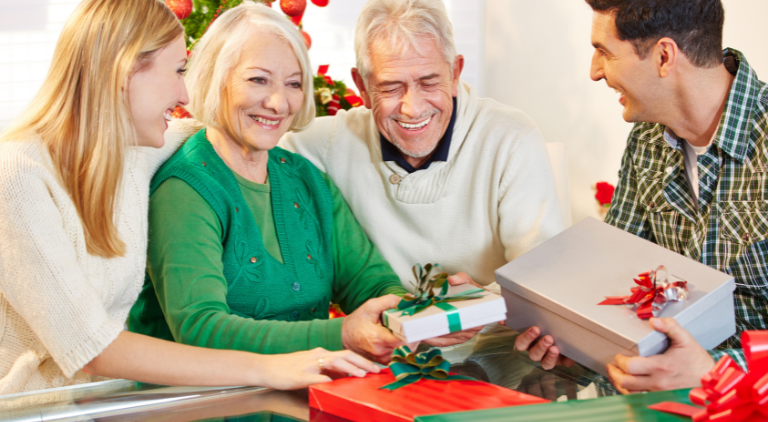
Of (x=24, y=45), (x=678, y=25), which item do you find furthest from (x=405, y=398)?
(x=24, y=45)

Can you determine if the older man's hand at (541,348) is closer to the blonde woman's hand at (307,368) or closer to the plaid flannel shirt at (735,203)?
the blonde woman's hand at (307,368)

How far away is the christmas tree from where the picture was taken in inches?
87.7

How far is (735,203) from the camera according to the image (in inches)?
53.0

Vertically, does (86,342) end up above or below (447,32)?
below

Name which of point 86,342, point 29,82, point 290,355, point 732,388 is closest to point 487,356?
point 290,355

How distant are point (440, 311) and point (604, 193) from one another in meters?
2.38

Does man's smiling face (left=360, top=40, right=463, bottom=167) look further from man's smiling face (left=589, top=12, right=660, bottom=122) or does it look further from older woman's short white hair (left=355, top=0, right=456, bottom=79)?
man's smiling face (left=589, top=12, right=660, bottom=122)

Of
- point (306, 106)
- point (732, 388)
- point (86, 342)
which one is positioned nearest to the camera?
point (732, 388)

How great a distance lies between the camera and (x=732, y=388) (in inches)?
24.2

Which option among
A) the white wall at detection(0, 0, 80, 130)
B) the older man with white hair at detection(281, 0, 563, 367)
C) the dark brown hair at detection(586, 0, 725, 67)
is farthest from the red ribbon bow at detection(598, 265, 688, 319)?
the white wall at detection(0, 0, 80, 130)

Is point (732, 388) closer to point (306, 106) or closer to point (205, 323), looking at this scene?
point (205, 323)

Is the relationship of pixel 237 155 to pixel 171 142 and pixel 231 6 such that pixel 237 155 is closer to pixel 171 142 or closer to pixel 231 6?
pixel 171 142

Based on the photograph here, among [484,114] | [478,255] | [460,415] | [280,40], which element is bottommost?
[478,255]

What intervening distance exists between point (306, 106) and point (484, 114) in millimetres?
461
